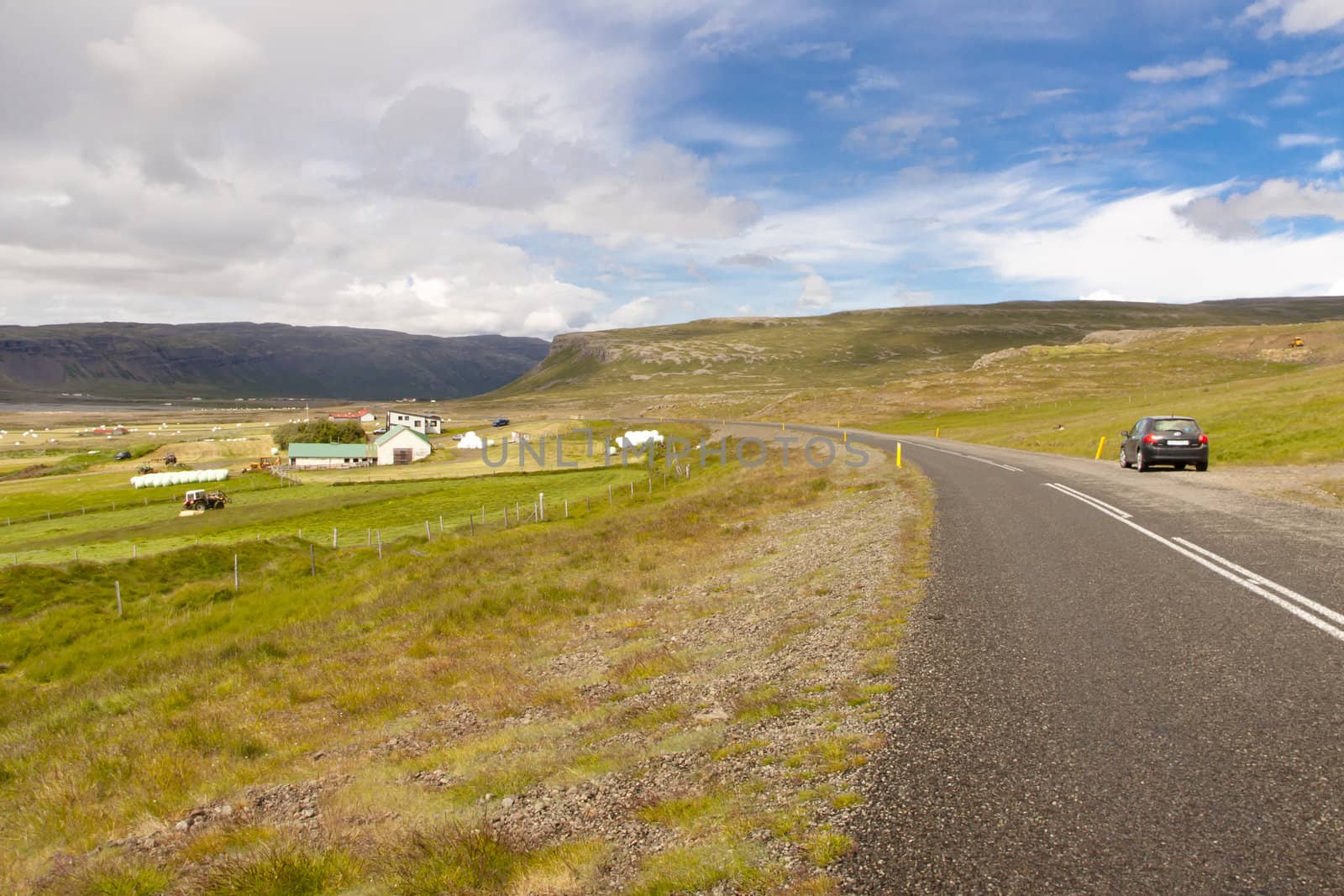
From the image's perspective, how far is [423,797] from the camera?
7145 millimetres

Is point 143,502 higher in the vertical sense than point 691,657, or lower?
lower

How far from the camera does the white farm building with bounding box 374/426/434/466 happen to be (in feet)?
330

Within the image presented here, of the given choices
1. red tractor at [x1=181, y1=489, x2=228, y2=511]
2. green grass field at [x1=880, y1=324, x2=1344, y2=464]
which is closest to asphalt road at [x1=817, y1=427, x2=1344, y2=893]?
green grass field at [x1=880, y1=324, x2=1344, y2=464]

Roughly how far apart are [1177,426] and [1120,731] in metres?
27.5

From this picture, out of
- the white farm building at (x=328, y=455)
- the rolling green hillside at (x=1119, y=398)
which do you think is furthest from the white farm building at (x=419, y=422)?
the rolling green hillside at (x=1119, y=398)

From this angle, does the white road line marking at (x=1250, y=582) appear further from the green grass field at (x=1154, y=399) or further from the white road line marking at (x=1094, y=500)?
the green grass field at (x=1154, y=399)

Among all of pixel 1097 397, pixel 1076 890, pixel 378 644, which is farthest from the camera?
pixel 1097 397

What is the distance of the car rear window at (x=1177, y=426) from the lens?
2795cm

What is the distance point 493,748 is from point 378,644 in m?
7.65

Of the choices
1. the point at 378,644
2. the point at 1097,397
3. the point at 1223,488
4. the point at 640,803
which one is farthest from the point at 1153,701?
the point at 1097,397

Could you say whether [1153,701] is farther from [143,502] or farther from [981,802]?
[143,502]

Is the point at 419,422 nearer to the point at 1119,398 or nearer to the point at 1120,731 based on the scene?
the point at 1119,398

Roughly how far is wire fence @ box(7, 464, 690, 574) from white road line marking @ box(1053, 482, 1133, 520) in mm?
23303

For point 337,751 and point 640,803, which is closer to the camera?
point 640,803
